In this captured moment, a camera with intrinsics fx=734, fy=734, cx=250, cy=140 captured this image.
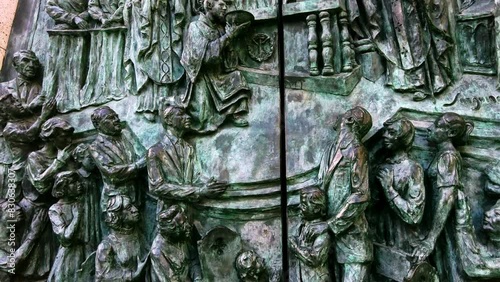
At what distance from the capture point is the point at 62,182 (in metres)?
5.71

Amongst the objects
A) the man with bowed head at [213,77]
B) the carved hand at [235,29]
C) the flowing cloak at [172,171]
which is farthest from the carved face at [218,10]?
the flowing cloak at [172,171]

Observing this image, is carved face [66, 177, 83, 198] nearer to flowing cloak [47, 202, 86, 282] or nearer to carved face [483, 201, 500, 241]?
flowing cloak [47, 202, 86, 282]

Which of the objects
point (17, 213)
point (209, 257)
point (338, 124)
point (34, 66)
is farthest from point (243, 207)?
point (34, 66)

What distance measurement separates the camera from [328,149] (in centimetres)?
545

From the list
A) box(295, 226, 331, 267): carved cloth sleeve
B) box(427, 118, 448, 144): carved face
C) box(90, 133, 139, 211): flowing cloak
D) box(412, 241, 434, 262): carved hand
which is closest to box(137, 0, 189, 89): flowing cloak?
box(90, 133, 139, 211): flowing cloak

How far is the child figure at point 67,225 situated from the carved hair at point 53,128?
361 millimetres

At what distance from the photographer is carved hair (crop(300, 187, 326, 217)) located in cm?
516

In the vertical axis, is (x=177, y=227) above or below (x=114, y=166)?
below

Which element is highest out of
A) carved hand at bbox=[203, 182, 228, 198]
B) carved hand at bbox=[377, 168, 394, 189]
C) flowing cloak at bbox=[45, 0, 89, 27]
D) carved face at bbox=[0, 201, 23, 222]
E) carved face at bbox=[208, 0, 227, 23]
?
flowing cloak at bbox=[45, 0, 89, 27]

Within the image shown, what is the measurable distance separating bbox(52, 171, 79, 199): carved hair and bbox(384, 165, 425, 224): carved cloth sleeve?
8.07 ft

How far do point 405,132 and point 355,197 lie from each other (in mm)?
624

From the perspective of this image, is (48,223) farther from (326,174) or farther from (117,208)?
(326,174)

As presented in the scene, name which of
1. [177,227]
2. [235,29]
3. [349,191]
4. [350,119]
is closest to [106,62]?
[235,29]

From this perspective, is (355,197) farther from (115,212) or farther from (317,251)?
(115,212)
